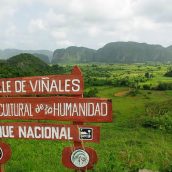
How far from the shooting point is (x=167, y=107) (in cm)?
4303

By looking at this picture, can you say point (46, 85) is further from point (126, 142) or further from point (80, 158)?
point (126, 142)

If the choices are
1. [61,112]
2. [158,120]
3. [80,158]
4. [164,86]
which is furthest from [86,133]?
[164,86]

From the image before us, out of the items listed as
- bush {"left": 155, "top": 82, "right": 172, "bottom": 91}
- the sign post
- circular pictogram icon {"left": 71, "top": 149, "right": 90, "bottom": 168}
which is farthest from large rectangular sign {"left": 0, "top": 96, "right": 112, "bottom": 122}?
bush {"left": 155, "top": 82, "right": 172, "bottom": 91}

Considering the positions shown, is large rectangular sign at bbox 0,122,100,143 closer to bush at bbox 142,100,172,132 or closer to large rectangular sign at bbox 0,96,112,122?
large rectangular sign at bbox 0,96,112,122

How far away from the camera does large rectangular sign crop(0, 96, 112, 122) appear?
6.07 m

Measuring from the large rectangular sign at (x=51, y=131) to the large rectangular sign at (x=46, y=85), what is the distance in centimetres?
59

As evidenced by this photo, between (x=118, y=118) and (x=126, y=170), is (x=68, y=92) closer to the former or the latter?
(x=126, y=170)

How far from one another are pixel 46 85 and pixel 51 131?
2.69 ft

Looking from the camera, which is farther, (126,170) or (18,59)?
(18,59)

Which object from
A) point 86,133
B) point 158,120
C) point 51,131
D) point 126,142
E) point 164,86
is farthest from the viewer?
point 164,86

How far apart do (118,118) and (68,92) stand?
106ft

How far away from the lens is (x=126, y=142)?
2025cm

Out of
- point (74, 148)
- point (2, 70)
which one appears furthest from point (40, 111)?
point (2, 70)

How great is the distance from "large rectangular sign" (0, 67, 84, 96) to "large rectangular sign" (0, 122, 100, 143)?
593 mm
